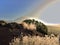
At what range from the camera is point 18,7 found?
2391mm

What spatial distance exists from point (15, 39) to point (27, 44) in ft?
0.50

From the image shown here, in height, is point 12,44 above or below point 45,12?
below

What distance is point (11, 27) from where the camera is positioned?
2.29 meters

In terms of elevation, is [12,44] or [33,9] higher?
[33,9]

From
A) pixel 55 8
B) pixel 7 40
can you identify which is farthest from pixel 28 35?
pixel 55 8

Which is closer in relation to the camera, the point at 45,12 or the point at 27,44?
the point at 27,44

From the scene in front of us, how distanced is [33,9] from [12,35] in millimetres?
436

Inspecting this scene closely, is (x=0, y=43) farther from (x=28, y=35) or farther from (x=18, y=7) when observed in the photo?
(x=18, y=7)

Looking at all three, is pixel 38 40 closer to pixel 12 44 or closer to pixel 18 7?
pixel 12 44

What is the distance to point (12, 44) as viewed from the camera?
2189mm

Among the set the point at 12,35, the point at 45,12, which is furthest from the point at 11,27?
the point at 45,12

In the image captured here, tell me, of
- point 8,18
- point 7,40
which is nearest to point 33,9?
point 8,18

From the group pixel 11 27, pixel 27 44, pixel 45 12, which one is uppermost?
pixel 45 12

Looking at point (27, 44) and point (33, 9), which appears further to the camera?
point (33, 9)
